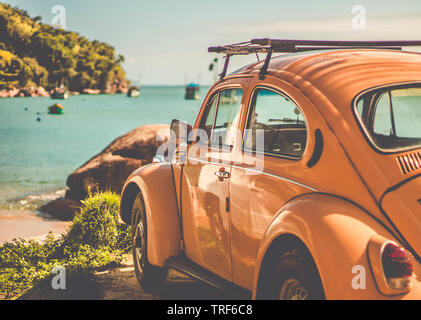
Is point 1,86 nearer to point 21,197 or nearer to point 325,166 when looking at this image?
point 21,197

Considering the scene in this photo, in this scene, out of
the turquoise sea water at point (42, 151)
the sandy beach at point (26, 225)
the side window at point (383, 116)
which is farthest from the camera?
the turquoise sea water at point (42, 151)

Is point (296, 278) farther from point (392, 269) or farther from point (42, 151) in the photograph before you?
point (42, 151)

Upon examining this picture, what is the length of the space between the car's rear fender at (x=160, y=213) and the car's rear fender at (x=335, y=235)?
6.69 feet

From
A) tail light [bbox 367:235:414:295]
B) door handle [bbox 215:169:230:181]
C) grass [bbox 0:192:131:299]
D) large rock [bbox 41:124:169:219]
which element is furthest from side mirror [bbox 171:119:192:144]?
large rock [bbox 41:124:169:219]

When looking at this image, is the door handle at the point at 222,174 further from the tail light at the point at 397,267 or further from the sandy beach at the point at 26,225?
the sandy beach at the point at 26,225

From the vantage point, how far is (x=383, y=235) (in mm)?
3021

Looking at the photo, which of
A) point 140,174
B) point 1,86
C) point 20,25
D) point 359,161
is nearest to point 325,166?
point 359,161

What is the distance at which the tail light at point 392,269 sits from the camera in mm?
2844

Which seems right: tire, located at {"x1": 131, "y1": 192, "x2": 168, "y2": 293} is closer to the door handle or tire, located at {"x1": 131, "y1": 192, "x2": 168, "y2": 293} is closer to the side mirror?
the side mirror

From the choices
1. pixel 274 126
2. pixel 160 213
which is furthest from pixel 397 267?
pixel 160 213

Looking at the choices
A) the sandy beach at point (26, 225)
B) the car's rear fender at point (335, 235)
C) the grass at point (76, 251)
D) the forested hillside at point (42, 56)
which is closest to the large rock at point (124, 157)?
the sandy beach at point (26, 225)

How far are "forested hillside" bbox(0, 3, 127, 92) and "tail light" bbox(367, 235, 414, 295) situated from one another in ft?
254

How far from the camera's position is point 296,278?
10.8 ft

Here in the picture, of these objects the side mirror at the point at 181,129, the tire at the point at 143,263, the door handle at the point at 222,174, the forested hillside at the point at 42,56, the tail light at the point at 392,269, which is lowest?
the tire at the point at 143,263
